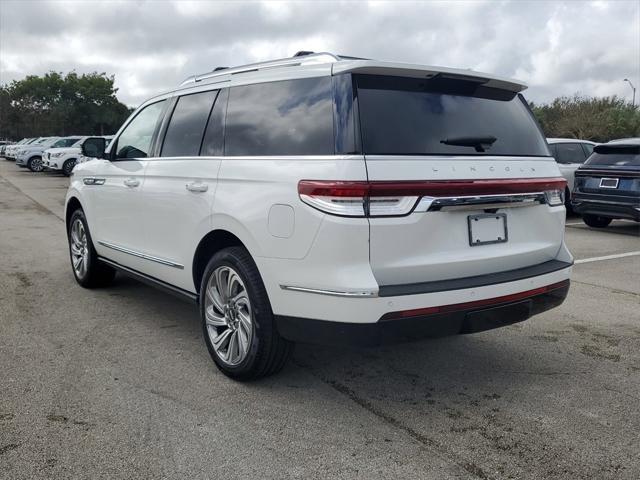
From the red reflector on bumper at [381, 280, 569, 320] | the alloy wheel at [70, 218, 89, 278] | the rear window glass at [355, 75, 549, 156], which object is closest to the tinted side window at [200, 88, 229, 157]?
the rear window glass at [355, 75, 549, 156]

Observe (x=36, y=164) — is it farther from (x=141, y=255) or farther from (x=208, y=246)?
(x=208, y=246)

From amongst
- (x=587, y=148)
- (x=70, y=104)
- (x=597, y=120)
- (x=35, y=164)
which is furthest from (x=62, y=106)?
(x=587, y=148)

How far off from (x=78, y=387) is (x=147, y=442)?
0.88 m

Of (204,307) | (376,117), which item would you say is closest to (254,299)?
(204,307)

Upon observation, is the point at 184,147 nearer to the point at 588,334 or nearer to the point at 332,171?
the point at 332,171

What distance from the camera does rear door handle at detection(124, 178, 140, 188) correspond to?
4.82 metres

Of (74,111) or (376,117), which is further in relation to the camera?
(74,111)

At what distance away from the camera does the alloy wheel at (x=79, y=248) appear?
609 cm

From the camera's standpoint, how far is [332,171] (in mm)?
3043

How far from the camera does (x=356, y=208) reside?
2979 mm

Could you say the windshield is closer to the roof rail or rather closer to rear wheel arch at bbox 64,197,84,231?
rear wheel arch at bbox 64,197,84,231

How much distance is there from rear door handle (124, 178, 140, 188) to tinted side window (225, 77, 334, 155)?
120cm

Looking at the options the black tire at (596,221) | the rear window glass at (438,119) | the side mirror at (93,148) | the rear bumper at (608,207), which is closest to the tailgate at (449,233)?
the rear window glass at (438,119)

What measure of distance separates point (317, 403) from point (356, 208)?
3.98 ft
